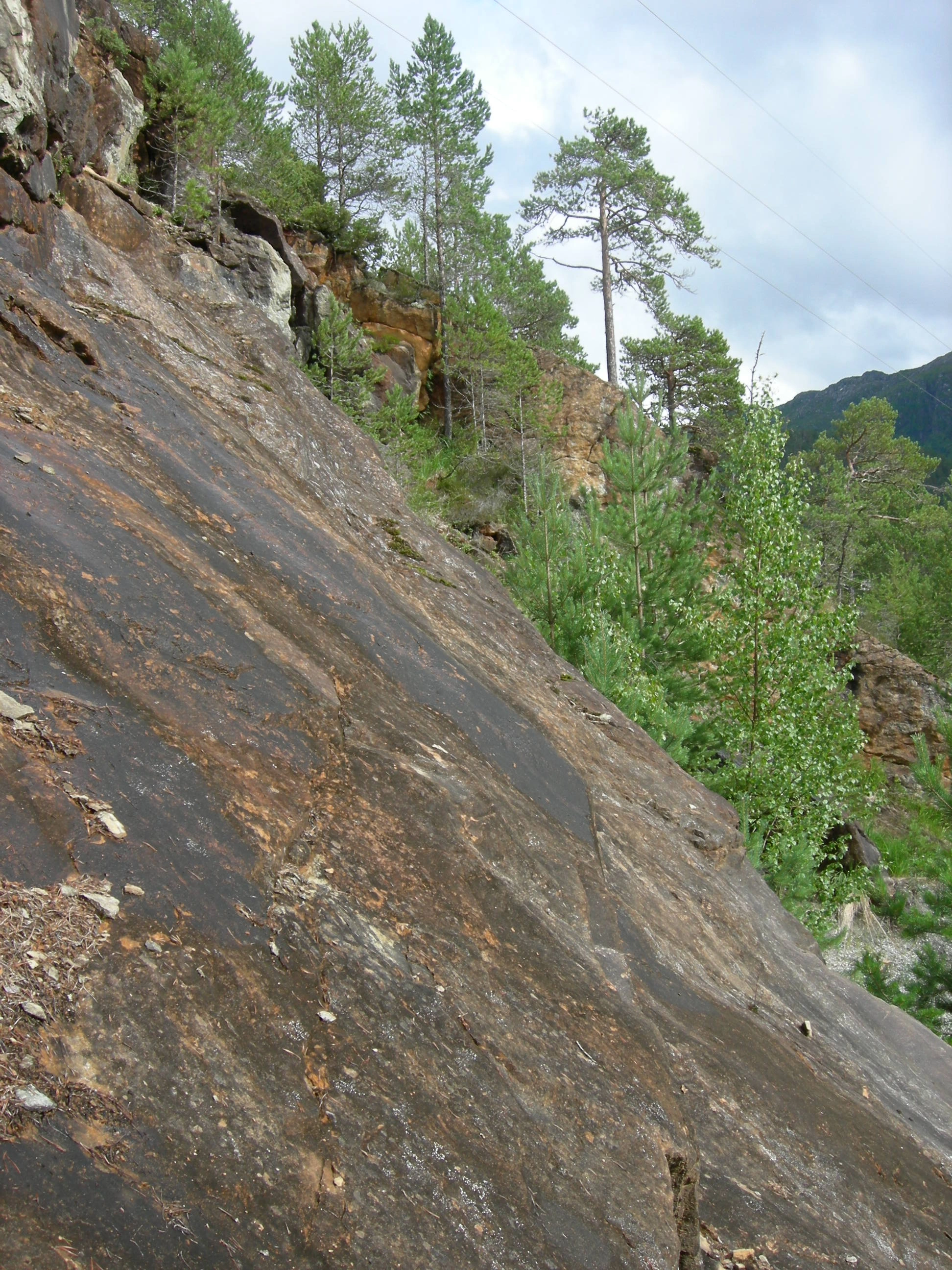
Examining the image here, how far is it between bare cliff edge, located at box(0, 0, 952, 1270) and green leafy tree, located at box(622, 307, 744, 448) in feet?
77.7

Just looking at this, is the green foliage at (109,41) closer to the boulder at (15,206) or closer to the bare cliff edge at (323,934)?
the bare cliff edge at (323,934)

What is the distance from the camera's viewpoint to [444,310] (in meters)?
27.2

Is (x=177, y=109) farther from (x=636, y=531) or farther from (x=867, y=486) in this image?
(x=867, y=486)

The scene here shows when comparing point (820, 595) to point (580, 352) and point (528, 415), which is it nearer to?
point (528, 415)

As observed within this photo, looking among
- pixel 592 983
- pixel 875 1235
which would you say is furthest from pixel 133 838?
pixel 875 1235

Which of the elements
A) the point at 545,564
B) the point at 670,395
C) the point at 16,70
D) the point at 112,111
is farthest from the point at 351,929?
the point at 670,395

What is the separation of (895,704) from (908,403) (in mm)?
135533

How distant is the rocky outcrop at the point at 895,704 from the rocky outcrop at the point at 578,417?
9237mm

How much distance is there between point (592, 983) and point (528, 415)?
2329 centimetres

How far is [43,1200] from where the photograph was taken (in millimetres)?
2180

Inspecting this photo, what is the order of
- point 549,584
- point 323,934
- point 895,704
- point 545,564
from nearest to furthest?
1. point 323,934
2. point 549,584
3. point 545,564
4. point 895,704

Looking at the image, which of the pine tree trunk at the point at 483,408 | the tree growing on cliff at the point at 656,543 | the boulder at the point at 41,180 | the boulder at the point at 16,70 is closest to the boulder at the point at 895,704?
the tree growing on cliff at the point at 656,543

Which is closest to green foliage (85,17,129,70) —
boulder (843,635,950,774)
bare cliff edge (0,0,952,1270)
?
bare cliff edge (0,0,952,1270)

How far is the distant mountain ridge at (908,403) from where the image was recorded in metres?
122
